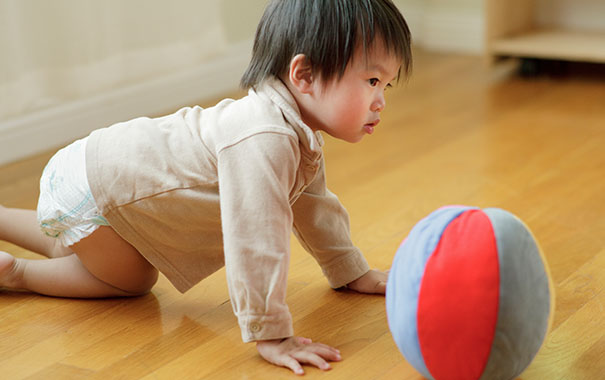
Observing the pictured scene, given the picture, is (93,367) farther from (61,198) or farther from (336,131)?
(336,131)

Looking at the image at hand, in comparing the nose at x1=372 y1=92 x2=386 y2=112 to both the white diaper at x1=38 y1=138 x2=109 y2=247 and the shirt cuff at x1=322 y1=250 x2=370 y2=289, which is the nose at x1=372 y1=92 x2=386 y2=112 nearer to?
the shirt cuff at x1=322 y1=250 x2=370 y2=289

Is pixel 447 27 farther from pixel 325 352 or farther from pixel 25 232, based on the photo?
pixel 325 352

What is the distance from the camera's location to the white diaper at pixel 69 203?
1.16 metres

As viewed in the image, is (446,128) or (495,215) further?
(446,128)

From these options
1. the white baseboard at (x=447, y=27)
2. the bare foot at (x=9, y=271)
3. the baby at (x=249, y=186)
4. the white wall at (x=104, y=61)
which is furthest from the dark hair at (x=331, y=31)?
the white baseboard at (x=447, y=27)

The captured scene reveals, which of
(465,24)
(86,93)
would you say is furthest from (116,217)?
(465,24)

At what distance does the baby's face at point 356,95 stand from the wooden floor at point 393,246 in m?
0.28

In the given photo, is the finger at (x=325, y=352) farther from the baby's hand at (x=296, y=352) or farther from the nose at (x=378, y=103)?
the nose at (x=378, y=103)

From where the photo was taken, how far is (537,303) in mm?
879

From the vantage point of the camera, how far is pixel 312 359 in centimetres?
102

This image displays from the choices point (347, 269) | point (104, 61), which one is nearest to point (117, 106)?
point (104, 61)

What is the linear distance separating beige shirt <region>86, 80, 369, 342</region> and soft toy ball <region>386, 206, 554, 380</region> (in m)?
0.19

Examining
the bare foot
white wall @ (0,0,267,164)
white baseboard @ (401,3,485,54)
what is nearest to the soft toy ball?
the bare foot

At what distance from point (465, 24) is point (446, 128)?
94 cm
